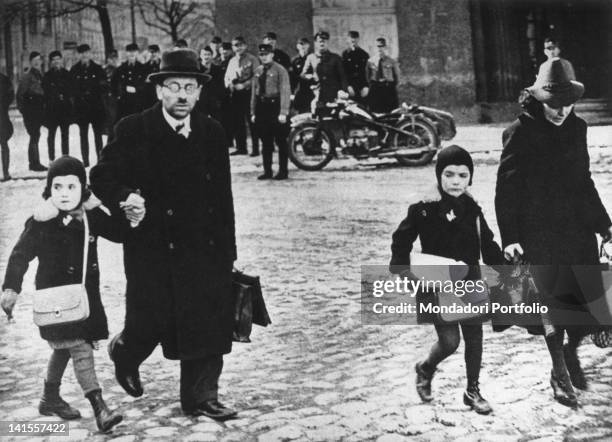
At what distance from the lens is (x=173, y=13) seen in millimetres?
13352

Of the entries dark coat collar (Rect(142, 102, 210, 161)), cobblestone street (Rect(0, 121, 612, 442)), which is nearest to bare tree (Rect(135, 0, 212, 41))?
cobblestone street (Rect(0, 121, 612, 442))

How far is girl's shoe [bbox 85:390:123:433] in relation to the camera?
11.8 ft

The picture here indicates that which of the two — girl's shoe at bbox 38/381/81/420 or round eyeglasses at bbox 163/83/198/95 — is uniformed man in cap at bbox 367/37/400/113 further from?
girl's shoe at bbox 38/381/81/420

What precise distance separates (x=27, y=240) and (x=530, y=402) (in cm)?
199

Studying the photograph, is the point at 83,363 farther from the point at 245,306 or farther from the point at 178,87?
the point at 178,87

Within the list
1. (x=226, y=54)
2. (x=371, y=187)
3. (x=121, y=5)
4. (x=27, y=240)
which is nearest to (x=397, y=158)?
(x=371, y=187)

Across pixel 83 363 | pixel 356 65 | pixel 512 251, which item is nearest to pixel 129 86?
pixel 356 65

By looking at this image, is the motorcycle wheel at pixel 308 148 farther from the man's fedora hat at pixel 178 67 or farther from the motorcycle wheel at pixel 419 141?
the man's fedora hat at pixel 178 67

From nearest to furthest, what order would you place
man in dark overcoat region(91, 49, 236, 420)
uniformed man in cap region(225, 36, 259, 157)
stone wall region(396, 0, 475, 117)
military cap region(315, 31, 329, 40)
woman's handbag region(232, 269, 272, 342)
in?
1. man in dark overcoat region(91, 49, 236, 420)
2. woman's handbag region(232, 269, 272, 342)
3. uniformed man in cap region(225, 36, 259, 157)
4. military cap region(315, 31, 329, 40)
5. stone wall region(396, 0, 475, 117)

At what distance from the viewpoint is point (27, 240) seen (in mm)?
3639

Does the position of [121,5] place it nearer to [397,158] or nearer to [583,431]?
[397,158]

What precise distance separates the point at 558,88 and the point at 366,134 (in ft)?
20.3

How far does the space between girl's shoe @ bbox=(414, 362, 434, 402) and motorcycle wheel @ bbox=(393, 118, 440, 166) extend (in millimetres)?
5961

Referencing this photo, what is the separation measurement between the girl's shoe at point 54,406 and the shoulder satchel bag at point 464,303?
1.44 meters
